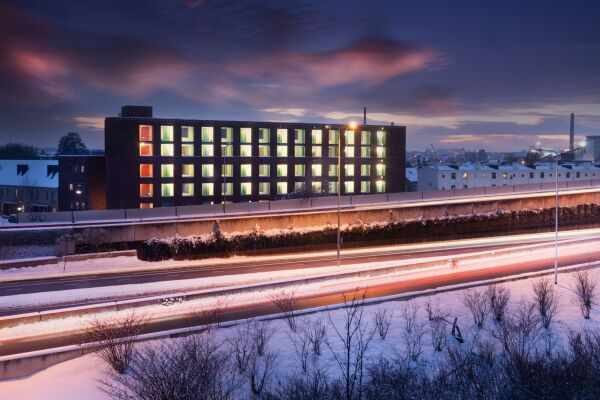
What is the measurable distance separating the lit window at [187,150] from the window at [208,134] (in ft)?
5.48

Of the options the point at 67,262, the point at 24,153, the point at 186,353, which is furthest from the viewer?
the point at 24,153

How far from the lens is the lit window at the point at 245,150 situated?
70.6 m

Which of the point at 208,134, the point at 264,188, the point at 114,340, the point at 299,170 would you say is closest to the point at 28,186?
the point at 208,134

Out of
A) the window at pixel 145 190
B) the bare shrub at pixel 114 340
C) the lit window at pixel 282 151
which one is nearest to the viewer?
the bare shrub at pixel 114 340

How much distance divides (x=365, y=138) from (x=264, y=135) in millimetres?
14298

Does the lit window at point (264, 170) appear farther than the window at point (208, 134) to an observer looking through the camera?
Yes

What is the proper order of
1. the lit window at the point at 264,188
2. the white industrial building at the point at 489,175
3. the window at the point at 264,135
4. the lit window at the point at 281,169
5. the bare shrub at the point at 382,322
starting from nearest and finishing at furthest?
the bare shrub at the point at 382,322 < the lit window at the point at 264,188 < the window at the point at 264,135 < the lit window at the point at 281,169 < the white industrial building at the point at 489,175

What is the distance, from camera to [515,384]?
15.8 m

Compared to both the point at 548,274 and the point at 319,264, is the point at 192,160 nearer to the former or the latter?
the point at 319,264

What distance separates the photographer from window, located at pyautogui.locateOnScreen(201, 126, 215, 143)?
6836 cm

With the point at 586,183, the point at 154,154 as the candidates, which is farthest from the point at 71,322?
the point at 586,183

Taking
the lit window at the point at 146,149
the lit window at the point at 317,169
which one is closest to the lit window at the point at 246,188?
the lit window at the point at 317,169

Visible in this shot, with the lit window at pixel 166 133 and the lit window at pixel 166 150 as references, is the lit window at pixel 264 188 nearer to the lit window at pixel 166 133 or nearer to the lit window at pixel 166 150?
the lit window at pixel 166 150

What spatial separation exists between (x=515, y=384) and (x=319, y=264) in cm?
2142
